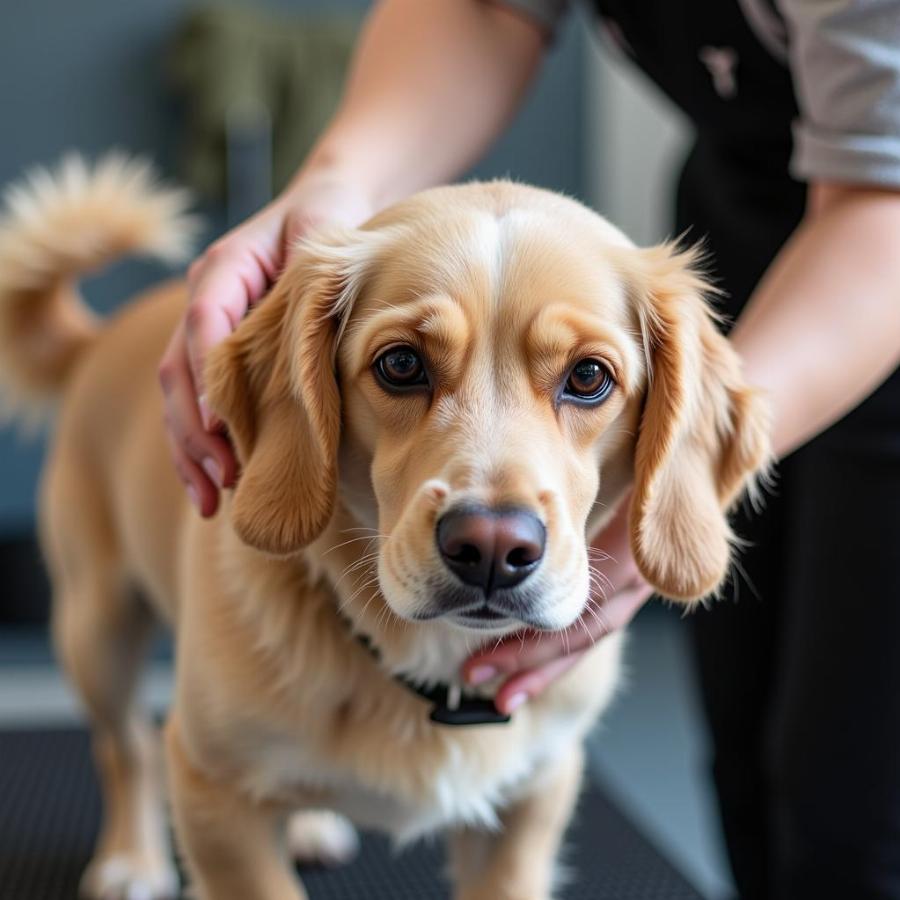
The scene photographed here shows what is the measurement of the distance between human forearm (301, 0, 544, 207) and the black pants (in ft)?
1.07

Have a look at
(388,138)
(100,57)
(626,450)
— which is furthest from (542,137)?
(626,450)

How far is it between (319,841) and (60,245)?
84 cm

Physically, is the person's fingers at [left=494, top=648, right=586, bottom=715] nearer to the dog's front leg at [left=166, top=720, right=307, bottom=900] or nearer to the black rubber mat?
the dog's front leg at [left=166, top=720, right=307, bottom=900]

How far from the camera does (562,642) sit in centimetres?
102

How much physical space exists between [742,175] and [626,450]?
56 cm

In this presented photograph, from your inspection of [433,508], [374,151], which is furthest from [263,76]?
[433,508]

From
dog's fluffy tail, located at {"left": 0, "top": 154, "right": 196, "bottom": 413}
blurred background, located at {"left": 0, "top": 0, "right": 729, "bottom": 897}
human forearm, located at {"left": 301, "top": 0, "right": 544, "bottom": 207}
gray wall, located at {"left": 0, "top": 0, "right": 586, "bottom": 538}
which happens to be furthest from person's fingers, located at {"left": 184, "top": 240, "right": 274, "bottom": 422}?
gray wall, located at {"left": 0, "top": 0, "right": 586, "bottom": 538}

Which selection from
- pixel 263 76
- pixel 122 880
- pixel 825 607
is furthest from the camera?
pixel 263 76

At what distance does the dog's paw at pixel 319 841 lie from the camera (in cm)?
157

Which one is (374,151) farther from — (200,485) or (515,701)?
(515,701)

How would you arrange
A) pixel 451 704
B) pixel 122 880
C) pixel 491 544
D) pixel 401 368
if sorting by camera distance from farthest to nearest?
pixel 122 880 → pixel 451 704 → pixel 401 368 → pixel 491 544

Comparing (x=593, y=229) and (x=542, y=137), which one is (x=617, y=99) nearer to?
(x=542, y=137)

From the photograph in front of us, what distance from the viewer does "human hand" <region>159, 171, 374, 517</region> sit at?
1.03 metres

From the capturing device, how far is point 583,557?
2.96 ft
